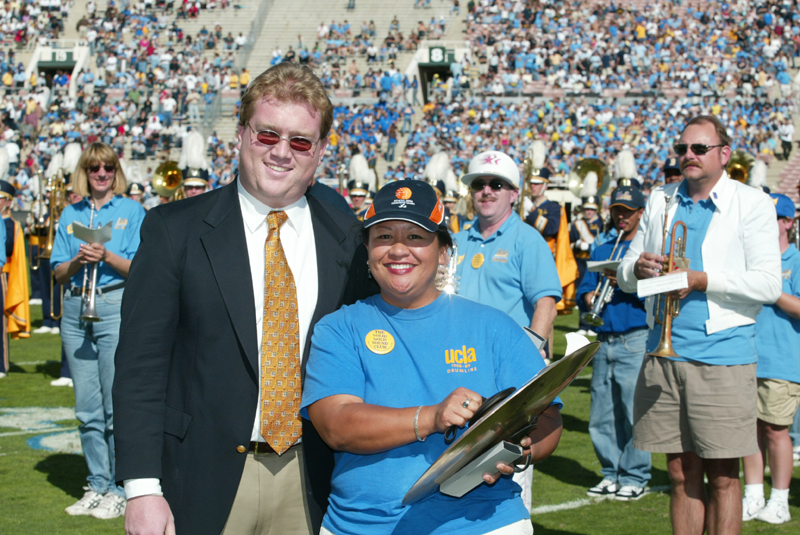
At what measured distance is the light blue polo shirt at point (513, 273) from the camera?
4848 mm

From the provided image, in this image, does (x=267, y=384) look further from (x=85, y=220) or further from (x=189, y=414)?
(x=85, y=220)

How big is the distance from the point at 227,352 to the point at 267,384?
0.16 metres

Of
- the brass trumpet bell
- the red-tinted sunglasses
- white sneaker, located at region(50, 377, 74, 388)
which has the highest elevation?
the red-tinted sunglasses

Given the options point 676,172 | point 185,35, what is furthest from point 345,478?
point 185,35

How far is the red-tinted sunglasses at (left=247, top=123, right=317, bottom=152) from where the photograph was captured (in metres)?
2.61

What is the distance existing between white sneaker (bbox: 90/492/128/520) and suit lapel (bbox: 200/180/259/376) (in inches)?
143

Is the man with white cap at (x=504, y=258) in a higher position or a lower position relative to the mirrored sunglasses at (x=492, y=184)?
lower

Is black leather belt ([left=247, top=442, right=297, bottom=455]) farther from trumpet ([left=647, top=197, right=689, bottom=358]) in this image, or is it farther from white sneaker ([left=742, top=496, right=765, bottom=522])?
white sneaker ([left=742, top=496, right=765, bottom=522])

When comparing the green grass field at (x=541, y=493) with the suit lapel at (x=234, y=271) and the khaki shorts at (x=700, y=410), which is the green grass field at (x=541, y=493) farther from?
the suit lapel at (x=234, y=271)

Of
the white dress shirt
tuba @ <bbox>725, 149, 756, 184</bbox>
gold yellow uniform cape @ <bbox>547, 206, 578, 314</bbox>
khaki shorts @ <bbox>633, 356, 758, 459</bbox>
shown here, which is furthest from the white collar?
tuba @ <bbox>725, 149, 756, 184</bbox>

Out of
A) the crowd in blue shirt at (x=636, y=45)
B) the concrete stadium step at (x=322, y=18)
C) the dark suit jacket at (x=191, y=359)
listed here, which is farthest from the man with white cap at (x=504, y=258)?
the concrete stadium step at (x=322, y=18)

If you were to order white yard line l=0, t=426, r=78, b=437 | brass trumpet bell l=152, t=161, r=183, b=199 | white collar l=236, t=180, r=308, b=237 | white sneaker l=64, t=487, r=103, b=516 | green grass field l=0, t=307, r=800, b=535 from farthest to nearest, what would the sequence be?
brass trumpet bell l=152, t=161, r=183, b=199 → white yard line l=0, t=426, r=78, b=437 → white sneaker l=64, t=487, r=103, b=516 → green grass field l=0, t=307, r=800, b=535 → white collar l=236, t=180, r=308, b=237

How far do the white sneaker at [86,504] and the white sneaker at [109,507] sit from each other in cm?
4

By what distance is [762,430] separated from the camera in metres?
5.75
